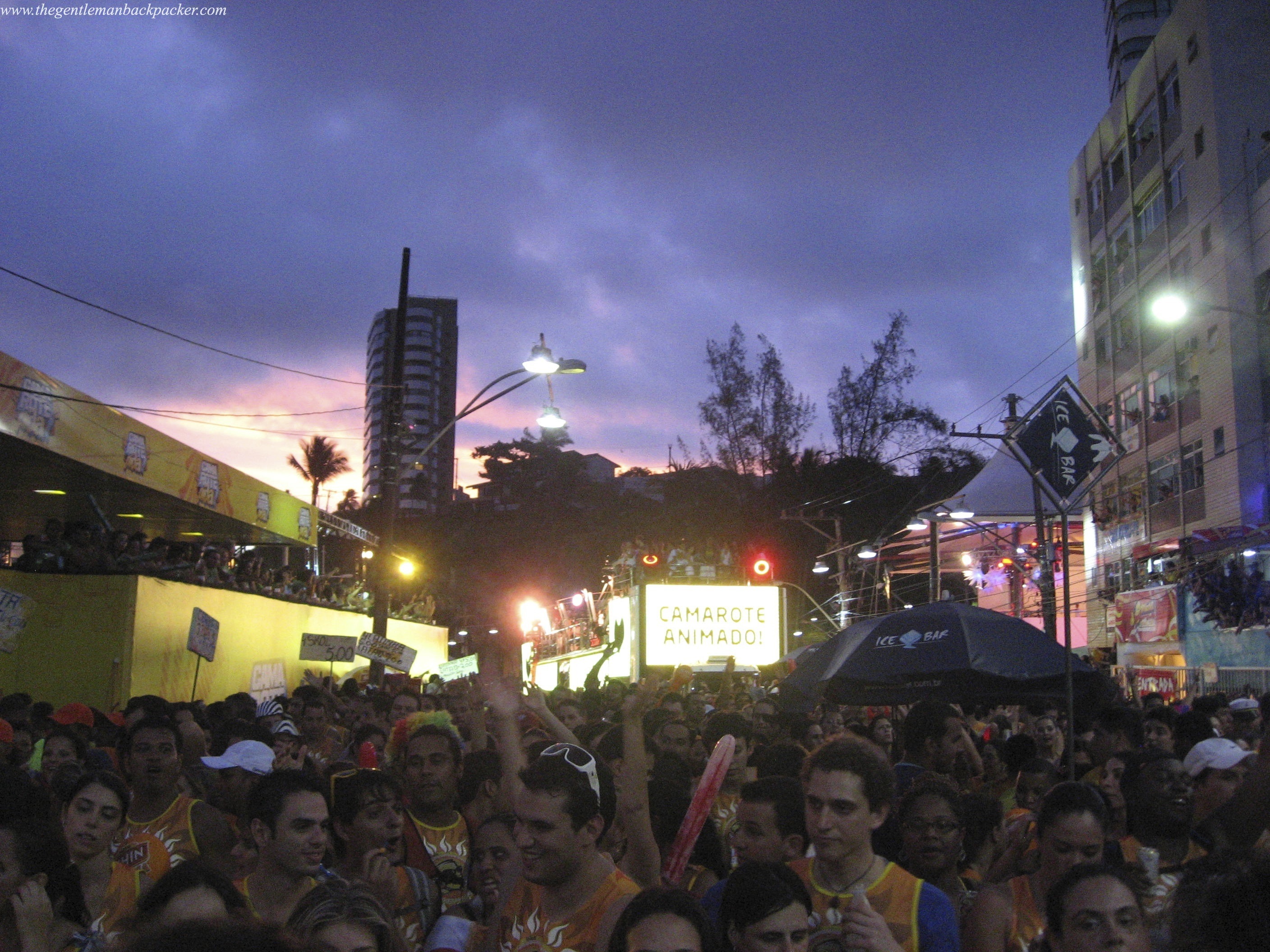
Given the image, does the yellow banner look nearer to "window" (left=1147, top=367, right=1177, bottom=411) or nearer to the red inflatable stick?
the red inflatable stick

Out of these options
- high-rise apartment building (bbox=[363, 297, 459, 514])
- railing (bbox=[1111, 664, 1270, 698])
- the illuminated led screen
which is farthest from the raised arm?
high-rise apartment building (bbox=[363, 297, 459, 514])

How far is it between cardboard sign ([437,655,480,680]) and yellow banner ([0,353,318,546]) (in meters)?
6.01

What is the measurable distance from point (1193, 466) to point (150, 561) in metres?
27.5

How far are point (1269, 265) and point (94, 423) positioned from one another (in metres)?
27.2

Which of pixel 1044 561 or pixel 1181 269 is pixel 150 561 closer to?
pixel 1044 561

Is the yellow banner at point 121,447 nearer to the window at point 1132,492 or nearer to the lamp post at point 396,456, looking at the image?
the lamp post at point 396,456

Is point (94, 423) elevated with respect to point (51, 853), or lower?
elevated

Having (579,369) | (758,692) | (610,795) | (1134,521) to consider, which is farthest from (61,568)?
(1134,521)

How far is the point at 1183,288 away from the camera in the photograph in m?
32.1

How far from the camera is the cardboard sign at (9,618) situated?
14977 millimetres

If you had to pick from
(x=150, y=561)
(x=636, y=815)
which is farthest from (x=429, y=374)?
(x=636, y=815)

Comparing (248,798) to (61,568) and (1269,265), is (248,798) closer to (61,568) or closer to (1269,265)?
(61,568)

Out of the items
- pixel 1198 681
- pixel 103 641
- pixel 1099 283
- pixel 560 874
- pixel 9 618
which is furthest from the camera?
pixel 1099 283

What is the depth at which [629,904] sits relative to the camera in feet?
10.5
